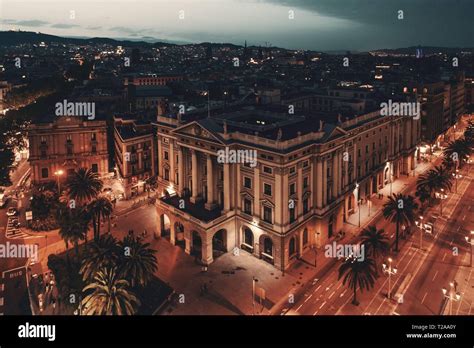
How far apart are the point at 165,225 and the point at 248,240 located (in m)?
18.8

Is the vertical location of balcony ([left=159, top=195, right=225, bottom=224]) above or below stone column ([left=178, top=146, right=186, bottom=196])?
below

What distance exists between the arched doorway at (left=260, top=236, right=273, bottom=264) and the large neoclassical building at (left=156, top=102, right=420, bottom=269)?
0.17 m

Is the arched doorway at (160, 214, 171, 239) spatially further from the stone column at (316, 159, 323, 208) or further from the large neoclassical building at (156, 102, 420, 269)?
the stone column at (316, 159, 323, 208)

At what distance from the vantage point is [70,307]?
57.5 metres

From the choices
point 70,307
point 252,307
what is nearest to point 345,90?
point 252,307

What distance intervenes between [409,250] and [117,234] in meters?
55.6

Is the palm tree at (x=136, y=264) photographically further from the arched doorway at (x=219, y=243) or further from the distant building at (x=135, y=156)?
the distant building at (x=135, y=156)

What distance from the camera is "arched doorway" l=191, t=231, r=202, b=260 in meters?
74.1

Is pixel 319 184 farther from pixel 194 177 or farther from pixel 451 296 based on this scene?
pixel 451 296

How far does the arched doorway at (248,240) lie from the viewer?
7481 centimetres

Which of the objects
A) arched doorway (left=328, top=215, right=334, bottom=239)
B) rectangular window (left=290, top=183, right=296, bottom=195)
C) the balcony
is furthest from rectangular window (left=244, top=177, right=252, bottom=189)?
arched doorway (left=328, top=215, right=334, bottom=239)

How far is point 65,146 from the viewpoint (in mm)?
104500

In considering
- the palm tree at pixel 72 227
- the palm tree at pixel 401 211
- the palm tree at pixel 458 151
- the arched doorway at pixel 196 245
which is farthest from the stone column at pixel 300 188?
the palm tree at pixel 458 151
